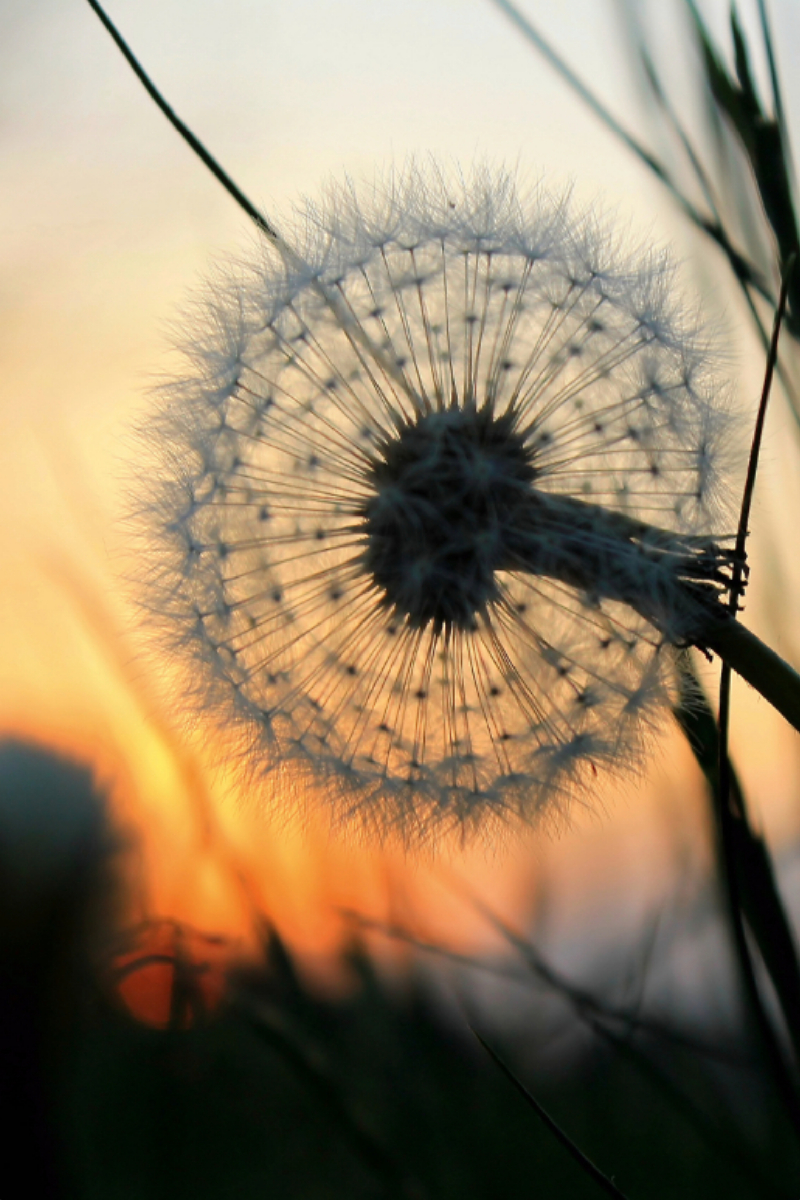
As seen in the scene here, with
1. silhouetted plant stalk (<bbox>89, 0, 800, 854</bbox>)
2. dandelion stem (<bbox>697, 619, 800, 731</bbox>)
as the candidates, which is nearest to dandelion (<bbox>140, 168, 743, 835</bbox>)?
silhouetted plant stalk (<bbox>89, 0, 800, 854</bbox>)

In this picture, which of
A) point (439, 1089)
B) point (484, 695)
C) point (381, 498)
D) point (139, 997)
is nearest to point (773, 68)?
point (381, 498)

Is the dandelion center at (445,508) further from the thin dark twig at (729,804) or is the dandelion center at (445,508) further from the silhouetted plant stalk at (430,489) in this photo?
the thin dark twig at (729,804)

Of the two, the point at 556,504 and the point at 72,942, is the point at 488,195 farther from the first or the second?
the point at 72,942

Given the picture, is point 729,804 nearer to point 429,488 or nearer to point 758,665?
point 758,665

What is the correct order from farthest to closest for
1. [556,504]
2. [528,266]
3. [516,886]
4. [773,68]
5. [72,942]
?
[72,942] → [516,886] → [528,266] → [556,504] → [773,68]

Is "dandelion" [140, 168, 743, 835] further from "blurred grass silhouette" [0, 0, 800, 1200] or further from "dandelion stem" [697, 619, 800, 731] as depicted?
"blurred grass silhouette" [0, 0, 800, 1200]

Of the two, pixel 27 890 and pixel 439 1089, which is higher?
pixel 27 890

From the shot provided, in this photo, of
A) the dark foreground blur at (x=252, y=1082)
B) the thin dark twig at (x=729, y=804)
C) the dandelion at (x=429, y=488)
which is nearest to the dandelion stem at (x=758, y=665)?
the thin dark twig at (x=729, y=804)
